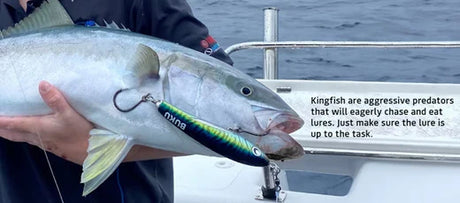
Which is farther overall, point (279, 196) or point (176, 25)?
point (279, 196)

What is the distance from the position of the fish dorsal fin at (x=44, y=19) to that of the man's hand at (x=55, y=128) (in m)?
0.20

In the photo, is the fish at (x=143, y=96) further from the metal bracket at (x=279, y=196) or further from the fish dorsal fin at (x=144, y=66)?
the metal bracket at (x=279, y=196)

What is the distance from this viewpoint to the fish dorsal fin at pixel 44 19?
1.67m

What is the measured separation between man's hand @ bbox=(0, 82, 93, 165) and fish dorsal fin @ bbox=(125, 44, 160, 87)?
159 millimetres

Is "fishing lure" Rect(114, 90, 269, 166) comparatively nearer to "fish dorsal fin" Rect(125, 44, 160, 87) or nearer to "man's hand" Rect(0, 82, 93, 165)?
"fish dorsal fin" Rect(125, 44, 160, 87)

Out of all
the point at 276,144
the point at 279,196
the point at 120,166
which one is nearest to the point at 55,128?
the point at 120,166

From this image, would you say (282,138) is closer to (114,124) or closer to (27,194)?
(114,124)

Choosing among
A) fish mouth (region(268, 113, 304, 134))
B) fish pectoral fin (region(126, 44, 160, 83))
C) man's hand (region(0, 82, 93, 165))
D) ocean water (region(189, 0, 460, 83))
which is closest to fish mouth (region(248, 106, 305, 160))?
fish mouth (region(268, 113, 304, 134))

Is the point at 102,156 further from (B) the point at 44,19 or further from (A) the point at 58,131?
(B) the point at 44,19

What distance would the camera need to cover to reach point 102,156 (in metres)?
1.48

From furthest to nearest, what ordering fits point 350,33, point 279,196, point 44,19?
point 350,33
point 279,196
point 44,19

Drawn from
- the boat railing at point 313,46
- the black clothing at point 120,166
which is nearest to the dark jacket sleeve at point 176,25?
the black clothing at point 120,166

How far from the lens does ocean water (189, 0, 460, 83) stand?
623 centimetres

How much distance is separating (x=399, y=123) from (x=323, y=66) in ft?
11.6
